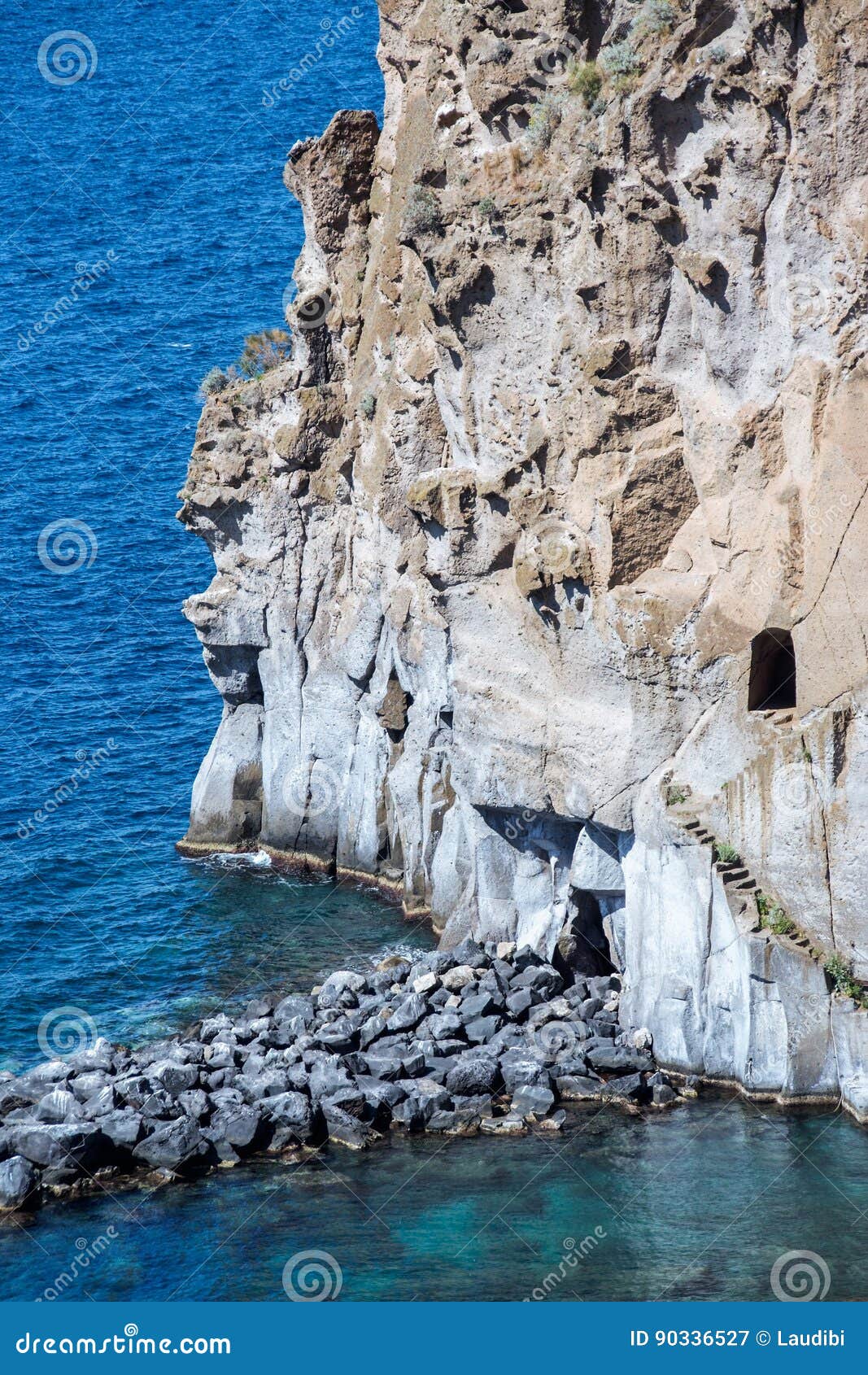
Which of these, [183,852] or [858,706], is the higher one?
[858,706]

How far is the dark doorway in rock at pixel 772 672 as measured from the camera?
40094mm

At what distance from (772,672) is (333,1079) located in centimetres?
1213

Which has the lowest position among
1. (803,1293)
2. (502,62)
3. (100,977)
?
(803,1293)

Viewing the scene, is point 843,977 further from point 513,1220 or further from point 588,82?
point 588,82

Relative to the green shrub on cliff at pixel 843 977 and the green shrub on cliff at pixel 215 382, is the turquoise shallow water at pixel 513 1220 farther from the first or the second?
the green shrub on cliff at pixel 215 382

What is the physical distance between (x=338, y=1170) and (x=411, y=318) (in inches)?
809

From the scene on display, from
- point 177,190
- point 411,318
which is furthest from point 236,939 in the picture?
point 177,190

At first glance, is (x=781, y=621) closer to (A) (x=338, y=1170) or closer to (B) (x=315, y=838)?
(A) (x=338, y=1170)

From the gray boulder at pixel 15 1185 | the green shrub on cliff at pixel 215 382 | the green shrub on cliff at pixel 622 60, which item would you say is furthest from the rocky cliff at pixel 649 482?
the gray boulder at pixel 15 1185

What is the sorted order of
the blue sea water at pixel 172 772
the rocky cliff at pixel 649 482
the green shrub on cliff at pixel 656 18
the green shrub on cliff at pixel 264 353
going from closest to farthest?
1. the blue sea water at pixel 172 772
2. the rocky cliff at pixel 649 482
3. the green shrub on cliff at pixel 656 18
4. the green shrub on cliff at pixel 264 353

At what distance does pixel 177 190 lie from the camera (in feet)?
307

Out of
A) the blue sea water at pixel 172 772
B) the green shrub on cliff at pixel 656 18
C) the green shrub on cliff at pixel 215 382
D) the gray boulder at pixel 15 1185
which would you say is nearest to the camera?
the blue sea water at pixel 172 772

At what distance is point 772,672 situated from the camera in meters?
41.1

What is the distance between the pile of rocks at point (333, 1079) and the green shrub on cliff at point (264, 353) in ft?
63.0
